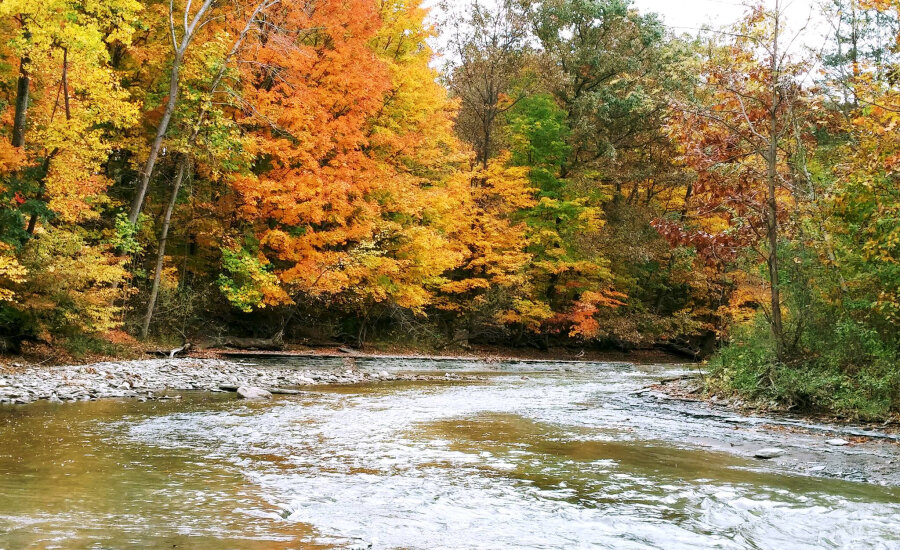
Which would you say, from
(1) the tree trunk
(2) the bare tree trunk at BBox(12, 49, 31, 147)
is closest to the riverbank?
(1) the tree trunk

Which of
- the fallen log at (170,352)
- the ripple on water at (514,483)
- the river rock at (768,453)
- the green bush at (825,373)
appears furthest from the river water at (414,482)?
A: the fallen log at (170,352)

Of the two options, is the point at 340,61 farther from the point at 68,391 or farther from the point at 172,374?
the point at 68,391

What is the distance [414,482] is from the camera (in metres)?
5.70

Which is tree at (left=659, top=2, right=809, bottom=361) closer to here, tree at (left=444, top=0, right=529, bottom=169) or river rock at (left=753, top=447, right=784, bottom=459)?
river rock at (left=753, top=447, right=784, bottom=459)

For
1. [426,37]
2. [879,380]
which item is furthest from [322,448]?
[426,37]

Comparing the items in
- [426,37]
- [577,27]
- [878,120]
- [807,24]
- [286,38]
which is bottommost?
[878,120]

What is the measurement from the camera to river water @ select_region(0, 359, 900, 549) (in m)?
4.23

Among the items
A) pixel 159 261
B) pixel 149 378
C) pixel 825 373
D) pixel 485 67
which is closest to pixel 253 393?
pixel 149 378

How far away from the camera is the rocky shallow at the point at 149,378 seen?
411 inches

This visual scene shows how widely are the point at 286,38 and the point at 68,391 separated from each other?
429 inches

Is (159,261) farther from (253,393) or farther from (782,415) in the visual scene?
(782,415)

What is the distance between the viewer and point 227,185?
2009cm

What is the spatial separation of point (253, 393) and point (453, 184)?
13948mm

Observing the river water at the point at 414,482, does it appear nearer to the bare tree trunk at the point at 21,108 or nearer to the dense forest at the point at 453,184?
the dense forest at the point at 453,184
